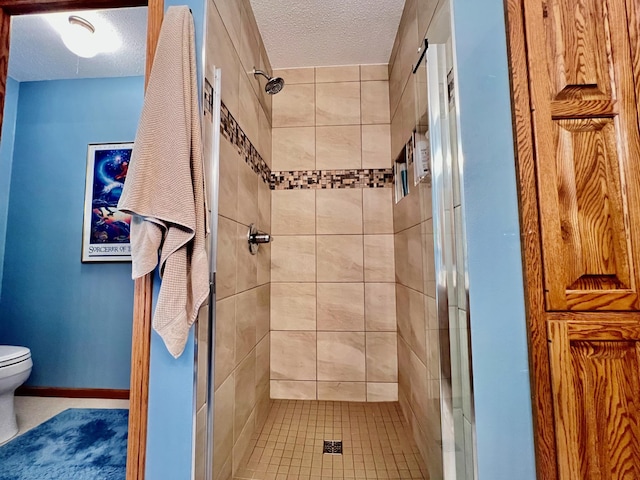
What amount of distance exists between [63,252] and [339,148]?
7.58ft

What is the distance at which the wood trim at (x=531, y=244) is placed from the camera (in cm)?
76

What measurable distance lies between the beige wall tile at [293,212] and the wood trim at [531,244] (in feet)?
4.64

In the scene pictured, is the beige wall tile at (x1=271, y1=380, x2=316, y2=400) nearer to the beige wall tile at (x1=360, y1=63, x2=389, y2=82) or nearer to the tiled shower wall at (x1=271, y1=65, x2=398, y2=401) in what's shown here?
the tiled shower wall at (x1=271, y1=65, x2=398, y2=401)

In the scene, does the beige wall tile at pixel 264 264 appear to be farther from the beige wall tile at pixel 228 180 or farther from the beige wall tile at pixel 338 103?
the beige wall tile at pixel 338 103

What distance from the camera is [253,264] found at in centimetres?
163

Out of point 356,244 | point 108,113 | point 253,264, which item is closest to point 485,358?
point 253,264

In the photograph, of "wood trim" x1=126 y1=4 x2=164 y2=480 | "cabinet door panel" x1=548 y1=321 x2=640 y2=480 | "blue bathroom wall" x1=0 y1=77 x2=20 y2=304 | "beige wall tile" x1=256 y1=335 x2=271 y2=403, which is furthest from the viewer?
"blue bathroom wall" x1=0 y1=77 x2=20 y2=304

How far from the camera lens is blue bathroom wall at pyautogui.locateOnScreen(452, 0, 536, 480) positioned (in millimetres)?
777

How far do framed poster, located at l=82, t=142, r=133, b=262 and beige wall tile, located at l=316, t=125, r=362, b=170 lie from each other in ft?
4.99

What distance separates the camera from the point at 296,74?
217cm

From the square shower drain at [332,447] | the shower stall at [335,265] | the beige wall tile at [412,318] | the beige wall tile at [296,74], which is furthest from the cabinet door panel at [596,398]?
the beige wall tile at [296,74]

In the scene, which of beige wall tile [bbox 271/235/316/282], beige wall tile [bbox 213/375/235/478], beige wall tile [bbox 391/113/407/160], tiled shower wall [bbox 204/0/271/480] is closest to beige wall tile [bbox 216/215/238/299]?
tiled shower wall [bbox 204/0/271/480]

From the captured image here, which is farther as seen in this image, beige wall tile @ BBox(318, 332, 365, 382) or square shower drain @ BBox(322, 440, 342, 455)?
beige wall tile @ BBox(318, 332, 365, 382)

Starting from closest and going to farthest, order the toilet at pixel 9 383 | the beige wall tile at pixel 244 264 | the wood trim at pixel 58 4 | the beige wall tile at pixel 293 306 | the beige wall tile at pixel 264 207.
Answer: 1. the wood trim at pixel 58 4
2. the beige wall tile at pixel 244 264
3. the toilet at pixel 9 383
4. the beige wall tile at pixel 264 207
5. the beige wall tile at pixel 293 306
